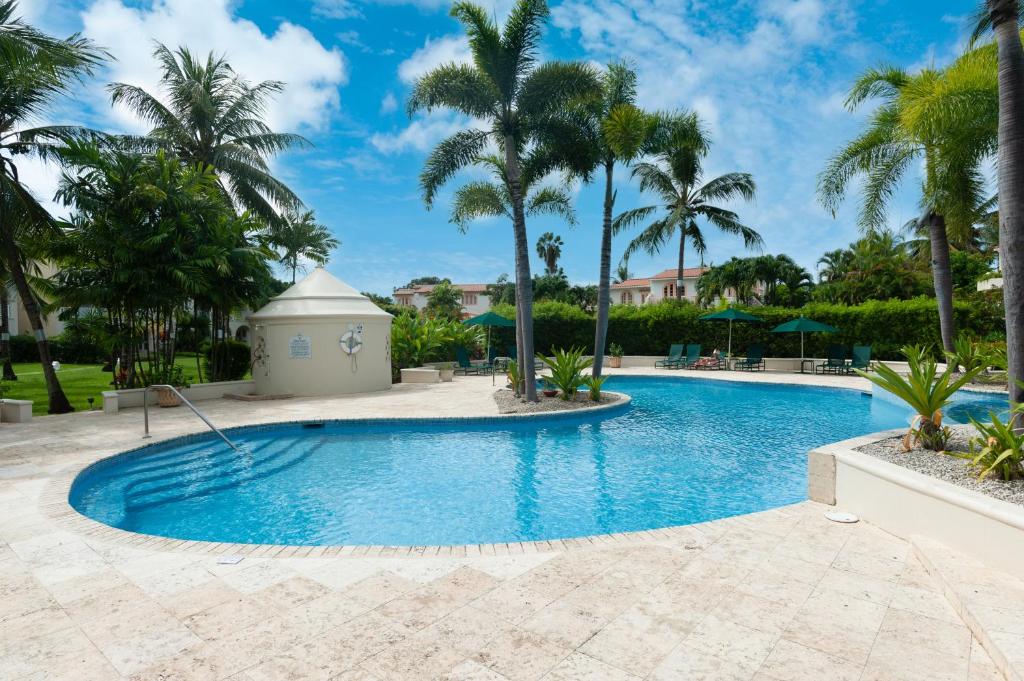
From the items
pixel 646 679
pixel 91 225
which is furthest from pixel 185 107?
pixel 646 679

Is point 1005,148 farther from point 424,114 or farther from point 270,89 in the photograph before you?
point 270,89

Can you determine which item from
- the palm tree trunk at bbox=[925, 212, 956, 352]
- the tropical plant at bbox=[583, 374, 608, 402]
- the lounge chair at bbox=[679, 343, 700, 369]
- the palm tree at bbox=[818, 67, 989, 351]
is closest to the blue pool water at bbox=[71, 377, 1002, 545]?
the tropical plant at bbox=[583, 374, 608, 402]

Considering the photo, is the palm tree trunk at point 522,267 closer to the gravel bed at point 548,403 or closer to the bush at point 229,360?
the gravel bed at point 548,403

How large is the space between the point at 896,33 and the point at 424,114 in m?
11.4

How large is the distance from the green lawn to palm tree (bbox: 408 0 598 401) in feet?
36.6

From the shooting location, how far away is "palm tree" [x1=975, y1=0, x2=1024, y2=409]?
581cm

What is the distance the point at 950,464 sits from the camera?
5465 mm

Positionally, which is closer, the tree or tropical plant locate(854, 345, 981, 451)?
tropical plant locate(854, 345, 981, 451)

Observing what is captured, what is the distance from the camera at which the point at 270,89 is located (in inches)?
767

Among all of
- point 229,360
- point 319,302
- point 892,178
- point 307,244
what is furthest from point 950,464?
point 307,244

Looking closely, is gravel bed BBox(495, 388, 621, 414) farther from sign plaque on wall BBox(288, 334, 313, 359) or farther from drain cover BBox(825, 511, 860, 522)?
drain cover BBox(825, 511, 860, 522)

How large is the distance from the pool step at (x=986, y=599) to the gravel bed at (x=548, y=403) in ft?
29.3

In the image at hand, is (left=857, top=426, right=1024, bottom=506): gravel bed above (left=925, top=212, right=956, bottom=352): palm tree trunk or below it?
below

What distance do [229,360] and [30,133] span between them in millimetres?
7557
